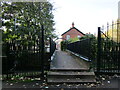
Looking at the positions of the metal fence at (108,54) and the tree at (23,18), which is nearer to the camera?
the metal fence at (108,54)

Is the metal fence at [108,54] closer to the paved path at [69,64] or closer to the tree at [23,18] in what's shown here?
the paved path at [69,64]

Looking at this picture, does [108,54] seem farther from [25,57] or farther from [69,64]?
[25,57]

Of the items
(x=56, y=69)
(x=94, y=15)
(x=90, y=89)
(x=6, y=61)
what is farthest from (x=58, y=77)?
(x=94, y=15)

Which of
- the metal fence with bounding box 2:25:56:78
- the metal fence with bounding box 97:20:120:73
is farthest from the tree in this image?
the metal fence with bounding box 97:20:120:73

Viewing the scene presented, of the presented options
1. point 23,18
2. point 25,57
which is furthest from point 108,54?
point 23,18

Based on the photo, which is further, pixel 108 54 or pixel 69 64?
pixel 69 64

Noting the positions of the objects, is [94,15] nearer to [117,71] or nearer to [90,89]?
[117,71]

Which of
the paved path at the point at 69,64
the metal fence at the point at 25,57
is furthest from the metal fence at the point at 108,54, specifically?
the metal fence at the point at 25,57

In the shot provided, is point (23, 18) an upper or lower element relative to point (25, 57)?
upper

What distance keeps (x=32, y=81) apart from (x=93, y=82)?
2060mm

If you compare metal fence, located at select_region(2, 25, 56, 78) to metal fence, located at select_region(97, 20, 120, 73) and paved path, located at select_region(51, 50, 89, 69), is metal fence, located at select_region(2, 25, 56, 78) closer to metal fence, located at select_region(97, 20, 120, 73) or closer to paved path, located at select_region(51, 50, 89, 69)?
paved path, located at select_region(51, 50, 89, 69)

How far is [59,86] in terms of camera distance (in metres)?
3.72

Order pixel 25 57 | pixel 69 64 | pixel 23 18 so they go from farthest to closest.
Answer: pixel 23 18 < pixel 69 64 < pixel 25 57

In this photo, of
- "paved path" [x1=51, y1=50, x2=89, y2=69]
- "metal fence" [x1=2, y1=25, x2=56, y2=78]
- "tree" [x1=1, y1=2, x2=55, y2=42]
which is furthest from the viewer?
"tree" [x1=1, y1=2, x2=55, y2=42]
